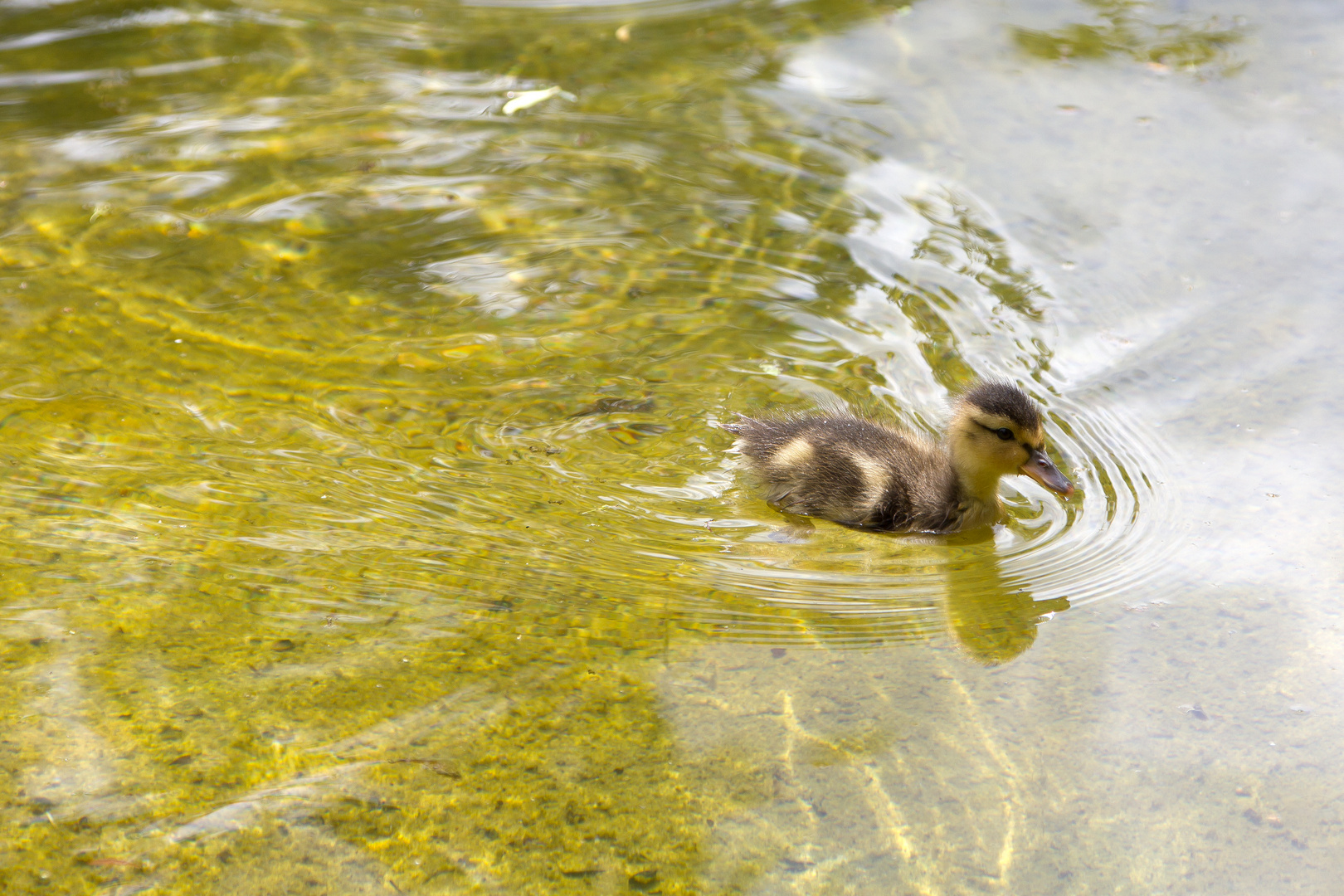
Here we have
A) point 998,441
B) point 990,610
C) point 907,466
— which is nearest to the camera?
point 990,610

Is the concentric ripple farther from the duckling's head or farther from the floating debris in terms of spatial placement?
the floating debris

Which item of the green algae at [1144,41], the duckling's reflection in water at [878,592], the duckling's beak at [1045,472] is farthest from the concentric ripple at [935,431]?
the green algae at [1144,41]

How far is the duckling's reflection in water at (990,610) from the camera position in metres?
3.53

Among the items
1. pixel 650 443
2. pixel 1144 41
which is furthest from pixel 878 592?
pixel 1144 41

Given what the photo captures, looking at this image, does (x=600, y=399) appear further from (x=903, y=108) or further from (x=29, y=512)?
(x=903, y=108)

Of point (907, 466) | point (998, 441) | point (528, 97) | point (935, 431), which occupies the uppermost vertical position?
point (528, 97)

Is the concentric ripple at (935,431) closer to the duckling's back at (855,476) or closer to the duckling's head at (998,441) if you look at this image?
the duckling's back at (855,476)

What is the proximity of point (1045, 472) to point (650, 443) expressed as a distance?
1.28 meters

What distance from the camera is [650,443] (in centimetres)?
440

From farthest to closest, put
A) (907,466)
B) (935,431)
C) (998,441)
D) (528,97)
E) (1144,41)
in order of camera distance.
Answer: (1144,41), (528,97), (935,431), (907,466), (998,441)

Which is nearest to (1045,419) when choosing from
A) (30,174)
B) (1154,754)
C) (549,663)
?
(1154,754)

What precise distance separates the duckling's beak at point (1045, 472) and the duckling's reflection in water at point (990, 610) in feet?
1.01

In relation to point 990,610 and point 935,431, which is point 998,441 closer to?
point 935,431

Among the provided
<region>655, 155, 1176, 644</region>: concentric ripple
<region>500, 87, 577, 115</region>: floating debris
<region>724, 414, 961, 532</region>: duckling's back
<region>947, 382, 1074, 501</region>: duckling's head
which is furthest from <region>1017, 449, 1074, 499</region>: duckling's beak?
<region>500, 87, 577, 115</region>: floating debris
